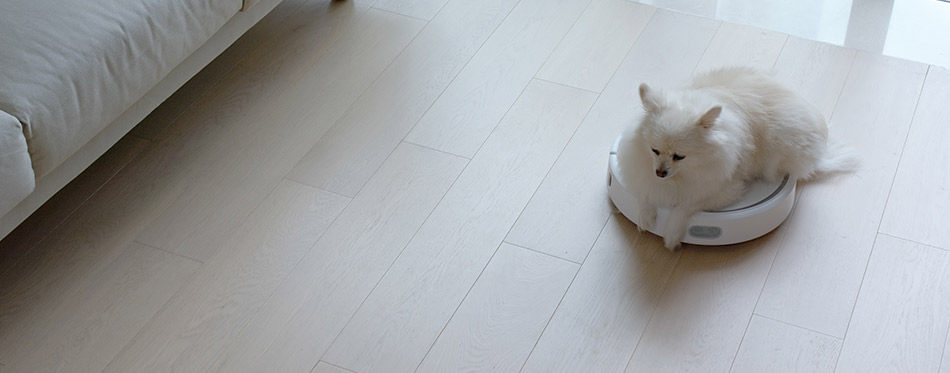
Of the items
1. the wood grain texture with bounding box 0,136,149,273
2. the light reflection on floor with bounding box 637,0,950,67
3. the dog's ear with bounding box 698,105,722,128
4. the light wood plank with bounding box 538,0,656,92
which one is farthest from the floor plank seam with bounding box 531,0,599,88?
the wood grain texture with bounding box 0,136,149,273

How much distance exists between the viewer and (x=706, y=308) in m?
1.95

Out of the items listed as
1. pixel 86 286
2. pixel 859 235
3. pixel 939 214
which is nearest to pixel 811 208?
pixel 859 235

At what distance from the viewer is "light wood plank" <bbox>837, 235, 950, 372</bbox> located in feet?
5.99

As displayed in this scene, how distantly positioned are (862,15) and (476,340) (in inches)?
63.1

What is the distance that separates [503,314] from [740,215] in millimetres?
522

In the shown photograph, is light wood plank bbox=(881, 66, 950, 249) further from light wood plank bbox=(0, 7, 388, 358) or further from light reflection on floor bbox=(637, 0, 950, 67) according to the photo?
light wood plank bbox=(0, 7, 388, 358)

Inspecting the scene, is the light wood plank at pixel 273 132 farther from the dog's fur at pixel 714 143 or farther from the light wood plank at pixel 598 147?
the dog's fur at pixel 714 143

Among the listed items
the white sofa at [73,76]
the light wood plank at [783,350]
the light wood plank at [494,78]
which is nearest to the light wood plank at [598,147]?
the light wood plank at [494,78]

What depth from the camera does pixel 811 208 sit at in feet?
7.06

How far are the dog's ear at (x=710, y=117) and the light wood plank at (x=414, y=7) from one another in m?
1.19

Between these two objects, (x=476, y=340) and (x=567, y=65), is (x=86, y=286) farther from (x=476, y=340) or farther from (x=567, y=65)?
(x=567, y=65)

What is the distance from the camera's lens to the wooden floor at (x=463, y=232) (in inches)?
74.4

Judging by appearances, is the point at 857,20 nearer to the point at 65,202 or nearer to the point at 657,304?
the point at 657,304

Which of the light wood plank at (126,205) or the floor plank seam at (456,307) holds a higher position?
the light wood plank at (126,205)
